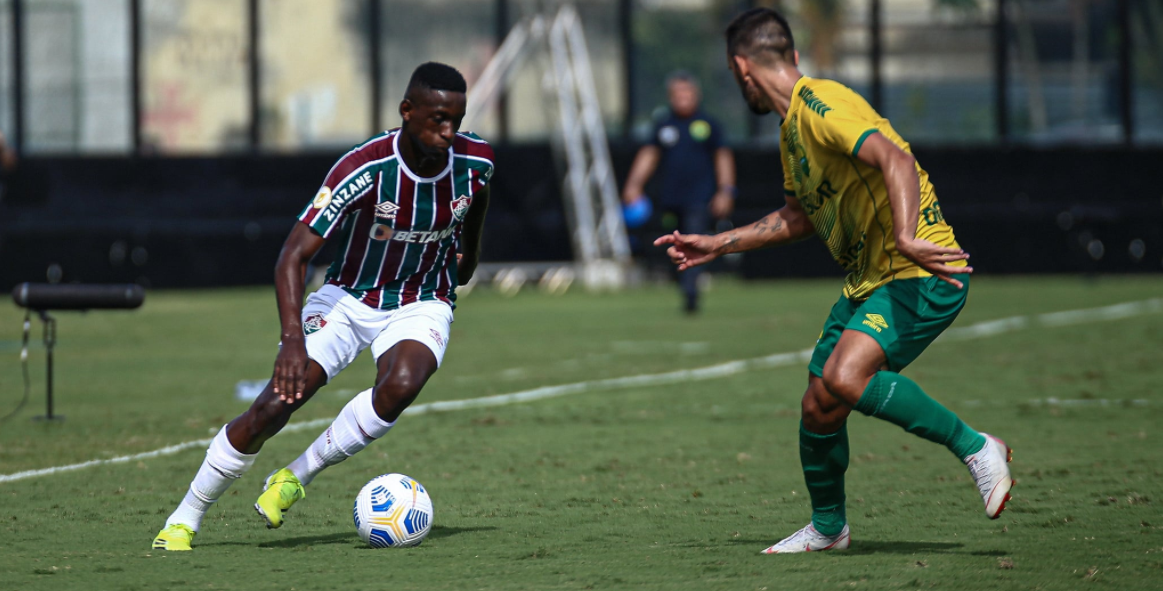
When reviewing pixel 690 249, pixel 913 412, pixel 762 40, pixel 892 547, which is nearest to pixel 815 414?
pixel 913 412

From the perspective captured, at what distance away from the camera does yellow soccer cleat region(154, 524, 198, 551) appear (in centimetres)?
545

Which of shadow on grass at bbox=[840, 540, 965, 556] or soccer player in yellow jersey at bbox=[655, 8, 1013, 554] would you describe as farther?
shadow on grass at bbox=[840, 540, 965, 556]

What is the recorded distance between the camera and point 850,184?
5414mm

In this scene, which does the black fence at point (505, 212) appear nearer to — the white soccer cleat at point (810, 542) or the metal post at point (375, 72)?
the metal post at point (375, 72)

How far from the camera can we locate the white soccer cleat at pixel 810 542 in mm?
5348

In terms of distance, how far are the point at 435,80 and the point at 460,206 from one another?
0.58m

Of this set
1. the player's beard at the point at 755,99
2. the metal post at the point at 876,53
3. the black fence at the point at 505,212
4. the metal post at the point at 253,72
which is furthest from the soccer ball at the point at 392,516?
the metal post at the point at 876,53

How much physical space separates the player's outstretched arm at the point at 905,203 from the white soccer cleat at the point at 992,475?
64cm

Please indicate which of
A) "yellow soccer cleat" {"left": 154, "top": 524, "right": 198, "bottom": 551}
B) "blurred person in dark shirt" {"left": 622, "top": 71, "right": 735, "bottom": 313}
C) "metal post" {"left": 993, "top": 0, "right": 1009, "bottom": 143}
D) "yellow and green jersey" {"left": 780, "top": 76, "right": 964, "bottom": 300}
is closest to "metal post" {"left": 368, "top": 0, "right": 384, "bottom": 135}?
"blurred person in dark shirt" {"left": 622, "top": 71, "right": 735, "bottom": 313}

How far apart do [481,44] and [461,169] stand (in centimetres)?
1755

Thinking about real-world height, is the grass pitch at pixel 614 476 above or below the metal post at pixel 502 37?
below

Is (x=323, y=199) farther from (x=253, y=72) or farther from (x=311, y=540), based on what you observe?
(x=253, y=72)

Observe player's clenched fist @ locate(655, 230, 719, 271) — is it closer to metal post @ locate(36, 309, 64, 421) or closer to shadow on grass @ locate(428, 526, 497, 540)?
shadow on grass @ locate(428, 526, 497, 540)

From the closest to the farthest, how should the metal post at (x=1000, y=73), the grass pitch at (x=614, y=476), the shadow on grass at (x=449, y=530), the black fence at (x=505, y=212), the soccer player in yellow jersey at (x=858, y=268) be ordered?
the grass pitch at (x=614, y=476) < the soccer player in yellow jersey at (x=858, y=268) < the shadow on grass at (x=449, y=530) < the black fence at (x=505, y=212) < the metal post at (x=1000, y=73)
